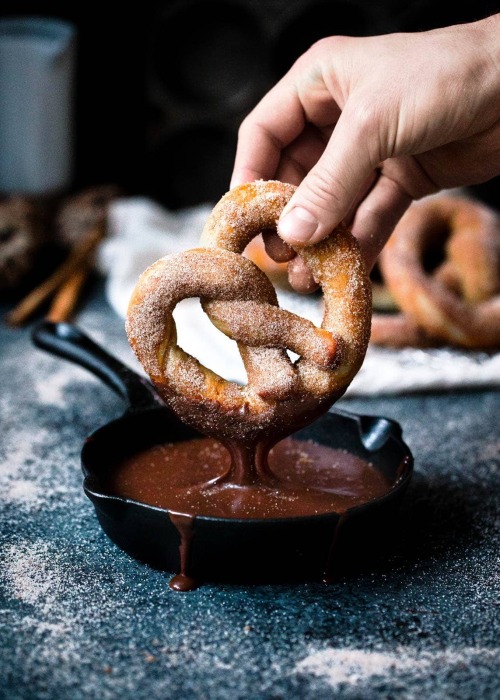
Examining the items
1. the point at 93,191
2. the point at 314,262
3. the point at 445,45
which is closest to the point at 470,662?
the point at 314,262

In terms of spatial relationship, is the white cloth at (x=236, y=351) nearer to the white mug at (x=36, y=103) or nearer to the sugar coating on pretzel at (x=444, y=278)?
the sugar coating on pretzel at (x=444, y=278)

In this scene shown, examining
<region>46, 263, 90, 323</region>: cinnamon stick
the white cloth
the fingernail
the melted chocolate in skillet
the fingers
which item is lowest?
<region>46, 263, 90, 323</region>: cinnamon stick

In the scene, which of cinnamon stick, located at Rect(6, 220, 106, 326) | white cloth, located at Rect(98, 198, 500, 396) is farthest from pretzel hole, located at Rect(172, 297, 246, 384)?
cinnamon stick, located at Rect(6, 220, 106, 326)

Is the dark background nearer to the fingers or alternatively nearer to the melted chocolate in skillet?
the fingers

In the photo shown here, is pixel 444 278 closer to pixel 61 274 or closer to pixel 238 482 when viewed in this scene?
pixel 61 274

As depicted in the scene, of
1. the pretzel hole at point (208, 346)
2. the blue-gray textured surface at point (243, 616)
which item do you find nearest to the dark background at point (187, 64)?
the pretzel hole at point (208, 346)

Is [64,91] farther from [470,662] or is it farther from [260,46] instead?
[470,662]
